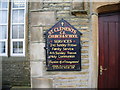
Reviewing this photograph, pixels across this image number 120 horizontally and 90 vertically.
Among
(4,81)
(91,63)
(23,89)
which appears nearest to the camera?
(91,63)

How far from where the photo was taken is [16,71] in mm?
4945

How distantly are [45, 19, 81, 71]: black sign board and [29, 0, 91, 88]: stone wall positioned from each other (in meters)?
0.11

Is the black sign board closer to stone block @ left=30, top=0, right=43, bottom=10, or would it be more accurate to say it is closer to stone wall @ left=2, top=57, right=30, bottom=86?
stone block @ left=30, top=0, right=43, bottom=10

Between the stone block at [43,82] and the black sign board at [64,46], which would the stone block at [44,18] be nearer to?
the black sign board at [64,46]

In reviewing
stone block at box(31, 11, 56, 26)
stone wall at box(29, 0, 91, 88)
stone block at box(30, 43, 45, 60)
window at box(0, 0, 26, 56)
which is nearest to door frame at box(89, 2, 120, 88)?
stone wall at box(29, 0, 91, 88)

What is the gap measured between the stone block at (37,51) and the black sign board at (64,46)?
0.43 feet

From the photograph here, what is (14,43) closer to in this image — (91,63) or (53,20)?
(53,20)

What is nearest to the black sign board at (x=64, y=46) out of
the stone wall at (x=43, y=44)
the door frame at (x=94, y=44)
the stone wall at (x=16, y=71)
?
the stone wall at (x=43, y=44)

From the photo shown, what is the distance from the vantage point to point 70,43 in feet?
9.11

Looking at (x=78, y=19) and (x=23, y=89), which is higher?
(x=78, y=19)

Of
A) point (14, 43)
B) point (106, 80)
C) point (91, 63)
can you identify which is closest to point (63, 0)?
point (91, 63)

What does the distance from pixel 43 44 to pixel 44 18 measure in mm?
608

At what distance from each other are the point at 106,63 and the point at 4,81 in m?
4.07

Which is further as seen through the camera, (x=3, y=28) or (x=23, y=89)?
(x=3, y=28)
